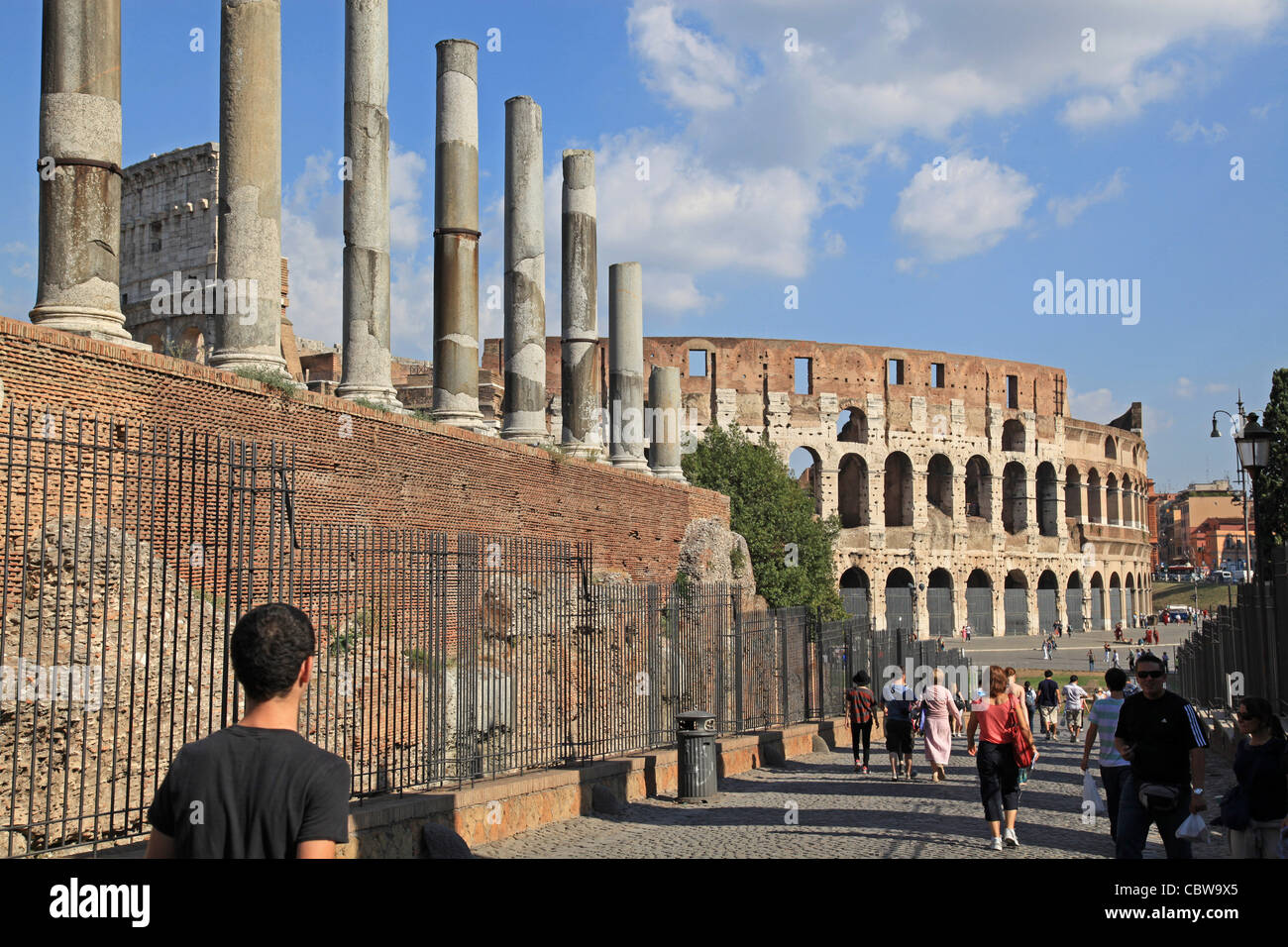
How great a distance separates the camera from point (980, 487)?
53094mm

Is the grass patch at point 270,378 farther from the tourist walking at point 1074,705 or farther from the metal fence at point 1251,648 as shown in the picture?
the tourist walking at point 1074,705

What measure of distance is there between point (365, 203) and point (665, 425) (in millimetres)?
9796

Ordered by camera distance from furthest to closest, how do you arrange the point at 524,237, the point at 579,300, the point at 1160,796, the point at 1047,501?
the point at 1047,501 → the point at 579,300 → the point at 524,237 → the point at 1160,796

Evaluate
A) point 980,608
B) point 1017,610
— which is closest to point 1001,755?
point 980,608

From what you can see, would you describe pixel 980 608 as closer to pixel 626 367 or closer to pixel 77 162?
pixel 626 367

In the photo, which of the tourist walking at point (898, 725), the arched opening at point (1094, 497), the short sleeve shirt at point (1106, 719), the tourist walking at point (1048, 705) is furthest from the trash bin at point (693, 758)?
the arched opening at point (1094, 497)

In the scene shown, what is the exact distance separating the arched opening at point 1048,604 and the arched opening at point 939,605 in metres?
5.11

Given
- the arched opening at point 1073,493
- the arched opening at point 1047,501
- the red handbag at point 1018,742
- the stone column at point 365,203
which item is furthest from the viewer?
the arched opening at point 1073,493

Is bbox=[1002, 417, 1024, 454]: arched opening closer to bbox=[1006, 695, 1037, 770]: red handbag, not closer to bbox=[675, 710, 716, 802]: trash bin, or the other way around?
bbox=[675, 710, 716, 802]: trash bin

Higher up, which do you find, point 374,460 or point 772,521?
point 772,521

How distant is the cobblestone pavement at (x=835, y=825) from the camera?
8406mm

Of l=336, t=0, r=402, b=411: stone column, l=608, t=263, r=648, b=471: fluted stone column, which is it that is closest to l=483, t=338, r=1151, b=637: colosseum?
l=608, t=263, r=648, b=471: fluted stone column

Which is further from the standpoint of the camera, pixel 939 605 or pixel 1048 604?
pixel 1048 604

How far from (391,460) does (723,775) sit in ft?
15.2
